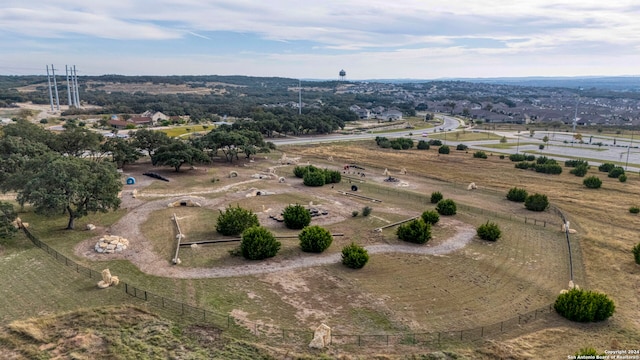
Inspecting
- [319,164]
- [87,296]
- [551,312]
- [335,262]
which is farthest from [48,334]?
[319,164]

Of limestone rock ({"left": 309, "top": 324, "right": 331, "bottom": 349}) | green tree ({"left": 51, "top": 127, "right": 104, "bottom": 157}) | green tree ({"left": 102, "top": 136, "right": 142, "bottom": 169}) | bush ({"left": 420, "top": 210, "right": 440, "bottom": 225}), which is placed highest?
green tree ({"left": 51, "top": 127, "right": 104, "bottom": 157})

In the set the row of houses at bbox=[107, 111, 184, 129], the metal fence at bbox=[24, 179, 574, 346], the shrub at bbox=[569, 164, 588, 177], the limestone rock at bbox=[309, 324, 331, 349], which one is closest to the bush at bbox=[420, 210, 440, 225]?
the metal fence at bbox=[24, 179, 574, 346]

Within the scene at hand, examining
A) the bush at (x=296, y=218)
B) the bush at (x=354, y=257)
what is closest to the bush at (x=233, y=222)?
the bush at (x=296, y=218)

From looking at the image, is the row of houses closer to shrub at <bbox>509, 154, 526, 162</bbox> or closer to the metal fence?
shrub at <bbox>509, 154, 526, 162</bbox>

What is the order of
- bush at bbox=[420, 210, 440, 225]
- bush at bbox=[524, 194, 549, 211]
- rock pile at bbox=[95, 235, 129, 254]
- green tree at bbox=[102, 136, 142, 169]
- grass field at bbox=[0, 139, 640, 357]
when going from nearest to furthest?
1. grass field at bbox=[0, 139, 640, 357]
2. rock pile at bbox=[95, 235, 129, 254]
3. bush at bbox=[420, 210, 440, 225]
4. bush at bbox=[524, 194, 549, 211]
5. green tree at bbox=[102, 136, 142, 169]

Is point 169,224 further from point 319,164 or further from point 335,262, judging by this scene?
point 319,164

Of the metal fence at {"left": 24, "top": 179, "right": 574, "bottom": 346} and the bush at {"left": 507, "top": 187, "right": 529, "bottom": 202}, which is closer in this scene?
the metal fence at {"left": 24, "top": 179, "right": 574, "bottom": 346}

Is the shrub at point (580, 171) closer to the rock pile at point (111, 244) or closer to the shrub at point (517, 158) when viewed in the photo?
the shrub at point (517, 158)
